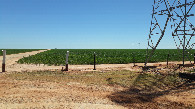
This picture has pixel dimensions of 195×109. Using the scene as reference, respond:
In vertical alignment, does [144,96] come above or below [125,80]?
below

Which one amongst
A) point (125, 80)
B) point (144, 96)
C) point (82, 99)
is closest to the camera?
point (82, 99)

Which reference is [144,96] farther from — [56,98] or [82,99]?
[56,98]

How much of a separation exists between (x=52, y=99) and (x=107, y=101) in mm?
1838

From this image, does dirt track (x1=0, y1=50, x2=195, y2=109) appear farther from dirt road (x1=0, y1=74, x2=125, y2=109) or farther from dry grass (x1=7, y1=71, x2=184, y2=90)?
dry grass (x1=7, y1=71, x2=184, y2=90)

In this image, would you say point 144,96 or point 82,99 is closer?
point 82,99

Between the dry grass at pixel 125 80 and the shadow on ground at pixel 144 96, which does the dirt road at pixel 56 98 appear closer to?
the shadow on ground at pixel 144 96

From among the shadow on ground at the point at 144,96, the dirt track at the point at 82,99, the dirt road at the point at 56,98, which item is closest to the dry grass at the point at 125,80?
the shadow on ground at the point at 144,96

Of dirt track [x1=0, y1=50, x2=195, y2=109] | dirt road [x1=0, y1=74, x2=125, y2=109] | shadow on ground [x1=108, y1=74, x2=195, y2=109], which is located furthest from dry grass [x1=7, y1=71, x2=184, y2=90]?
dirt road [x1=0, y1=74, x2=125, y2=109]

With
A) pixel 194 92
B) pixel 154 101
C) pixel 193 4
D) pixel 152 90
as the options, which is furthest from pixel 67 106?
pixel 193 4

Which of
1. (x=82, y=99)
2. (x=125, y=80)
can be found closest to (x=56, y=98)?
(x=82, y=99)

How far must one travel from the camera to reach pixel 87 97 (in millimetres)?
5594

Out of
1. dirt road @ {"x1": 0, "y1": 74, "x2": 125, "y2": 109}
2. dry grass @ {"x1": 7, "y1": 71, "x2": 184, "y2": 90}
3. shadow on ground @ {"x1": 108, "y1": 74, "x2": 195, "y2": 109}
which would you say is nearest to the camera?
dirt road @ {"x1": 0, "y1": 74, "x2": 125, "y2": 109}

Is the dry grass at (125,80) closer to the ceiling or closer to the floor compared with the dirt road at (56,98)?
closer to the ceiling

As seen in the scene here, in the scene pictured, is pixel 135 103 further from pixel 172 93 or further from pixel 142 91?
pixel 172 93
